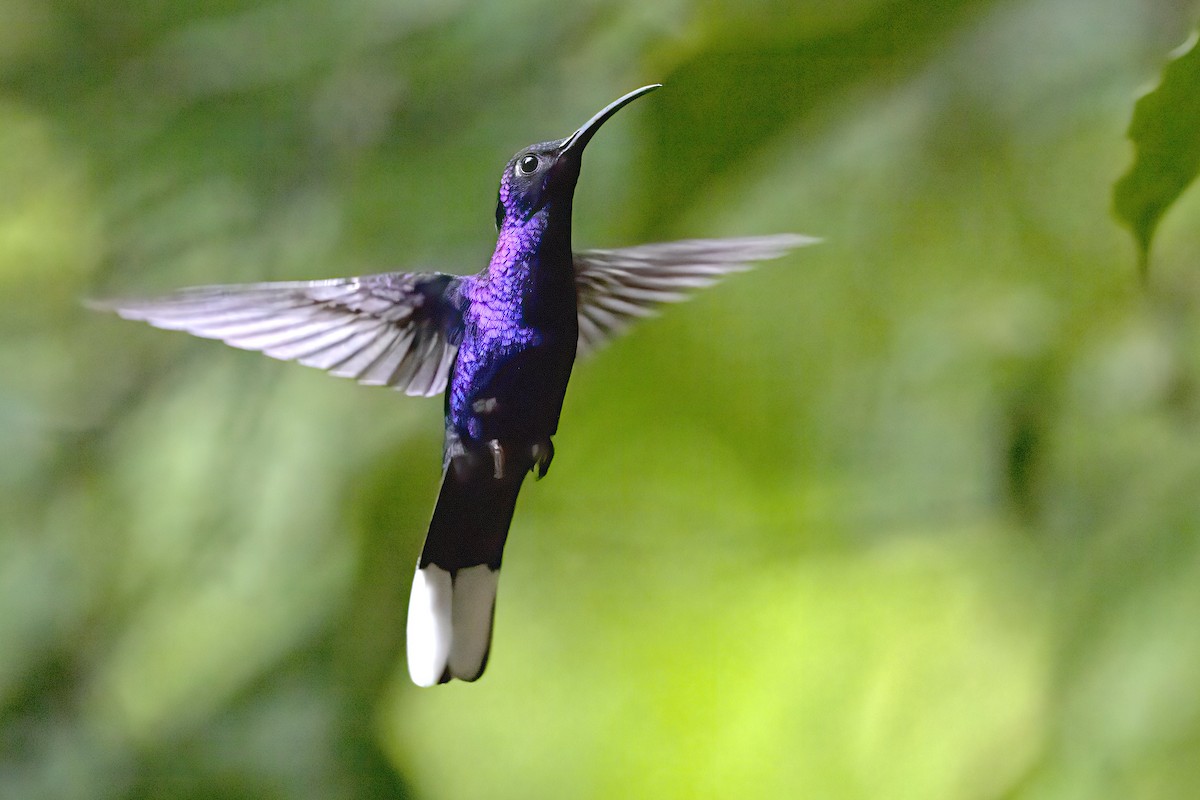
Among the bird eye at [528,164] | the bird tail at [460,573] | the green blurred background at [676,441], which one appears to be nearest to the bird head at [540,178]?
the bird eye at [528,164]

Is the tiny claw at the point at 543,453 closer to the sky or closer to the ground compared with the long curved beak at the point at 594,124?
closer to the ground

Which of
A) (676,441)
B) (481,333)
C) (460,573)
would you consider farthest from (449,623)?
(676,441)

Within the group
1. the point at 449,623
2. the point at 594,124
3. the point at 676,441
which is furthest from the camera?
the point at 676,441

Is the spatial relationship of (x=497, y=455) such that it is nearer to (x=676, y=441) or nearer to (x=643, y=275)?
(x=643, y=275)

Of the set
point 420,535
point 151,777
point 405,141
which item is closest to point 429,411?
point 420,535

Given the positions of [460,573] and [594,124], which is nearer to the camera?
[594,124]

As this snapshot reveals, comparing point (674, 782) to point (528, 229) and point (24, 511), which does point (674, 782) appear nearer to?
point (528, 229)

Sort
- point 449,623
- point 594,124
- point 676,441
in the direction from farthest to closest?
point 676,441, point 449,623, point 594,124

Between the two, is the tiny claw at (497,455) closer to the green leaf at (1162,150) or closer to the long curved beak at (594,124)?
the long curved beak at (594,124)
